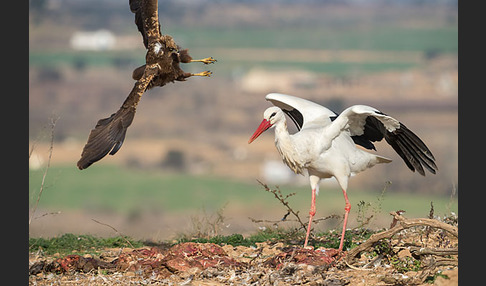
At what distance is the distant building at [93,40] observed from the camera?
250 feet

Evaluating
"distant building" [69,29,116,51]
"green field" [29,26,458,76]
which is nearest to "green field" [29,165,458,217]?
"green field" [29,26,458,76]

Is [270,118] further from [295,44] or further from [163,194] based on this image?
[295,44]

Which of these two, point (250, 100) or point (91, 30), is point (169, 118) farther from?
point (91, 30)

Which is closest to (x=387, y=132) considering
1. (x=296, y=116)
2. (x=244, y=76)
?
(x=296, y=116)

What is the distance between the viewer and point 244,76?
68.8 metres

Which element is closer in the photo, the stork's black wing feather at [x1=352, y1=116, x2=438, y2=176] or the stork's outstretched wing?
the stork's outstretched wing

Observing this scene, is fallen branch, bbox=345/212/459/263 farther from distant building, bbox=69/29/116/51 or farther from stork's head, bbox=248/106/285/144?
distant building, bbox=69/29/116/51

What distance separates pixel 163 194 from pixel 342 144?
143 feet

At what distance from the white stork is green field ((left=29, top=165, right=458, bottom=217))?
107ft

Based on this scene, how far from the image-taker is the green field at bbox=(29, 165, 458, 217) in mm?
46312

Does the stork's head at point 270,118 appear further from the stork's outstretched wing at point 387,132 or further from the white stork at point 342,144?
the stork's outstretched wing at point 387,132

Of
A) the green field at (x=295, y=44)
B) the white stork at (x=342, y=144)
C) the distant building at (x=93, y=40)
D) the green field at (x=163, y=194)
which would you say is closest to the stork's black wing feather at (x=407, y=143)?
the white stork at (x=342, y=144)

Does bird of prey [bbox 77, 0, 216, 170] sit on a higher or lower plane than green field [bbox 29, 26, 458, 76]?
higher

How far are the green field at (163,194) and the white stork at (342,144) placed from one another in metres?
32.7
